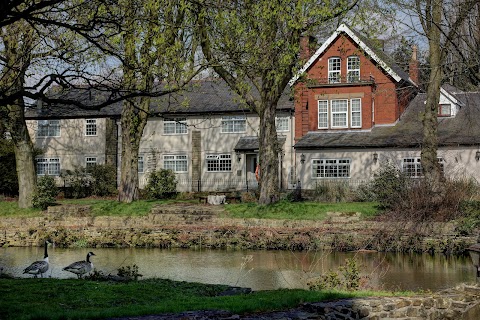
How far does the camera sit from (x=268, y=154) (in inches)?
1227

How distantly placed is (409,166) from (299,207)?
10.8 meters

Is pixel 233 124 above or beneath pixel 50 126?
beneath

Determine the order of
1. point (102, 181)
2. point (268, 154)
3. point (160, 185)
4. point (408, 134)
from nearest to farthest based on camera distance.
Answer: point (268, 154)
point (408, 134)
point (160, 185)
point (102, 181)

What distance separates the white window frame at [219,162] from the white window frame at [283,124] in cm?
361

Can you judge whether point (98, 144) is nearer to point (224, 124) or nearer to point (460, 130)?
point (224, 124)

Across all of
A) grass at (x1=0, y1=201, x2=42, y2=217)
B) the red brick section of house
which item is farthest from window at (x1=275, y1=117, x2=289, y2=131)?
grass at (x1=0, y1=201, x2=42, y2=217)

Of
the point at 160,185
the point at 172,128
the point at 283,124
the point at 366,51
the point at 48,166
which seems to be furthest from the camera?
the point at 48,166

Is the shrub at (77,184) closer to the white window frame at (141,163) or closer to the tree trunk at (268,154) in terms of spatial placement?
the white window frame at (141,163)

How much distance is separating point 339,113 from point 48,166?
1991cm

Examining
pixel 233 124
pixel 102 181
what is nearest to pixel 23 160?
pixel 102 181

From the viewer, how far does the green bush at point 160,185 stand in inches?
1575

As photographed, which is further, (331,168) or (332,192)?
(331,168)

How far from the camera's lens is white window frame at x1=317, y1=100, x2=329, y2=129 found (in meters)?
40.8

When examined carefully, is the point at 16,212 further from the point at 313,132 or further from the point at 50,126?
the point at 313,132
